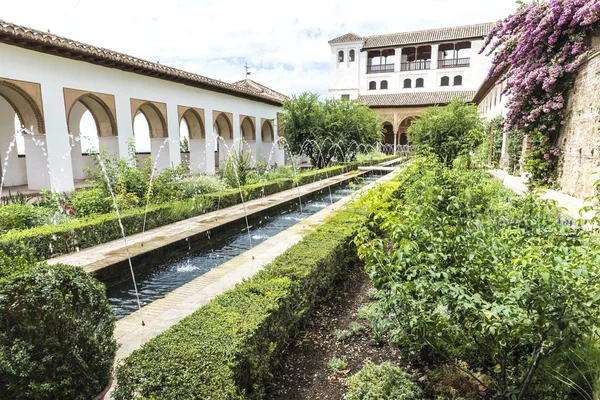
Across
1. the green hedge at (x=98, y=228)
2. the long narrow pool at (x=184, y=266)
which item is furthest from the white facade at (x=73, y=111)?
the long narrow pool at (x=184, y=266)

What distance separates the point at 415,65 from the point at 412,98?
4680 mm

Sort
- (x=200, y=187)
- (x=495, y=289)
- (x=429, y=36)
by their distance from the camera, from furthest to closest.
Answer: (x=429, y=36)
(x=200, y=187)
(x=495, y=289)

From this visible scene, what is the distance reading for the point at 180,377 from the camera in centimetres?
194

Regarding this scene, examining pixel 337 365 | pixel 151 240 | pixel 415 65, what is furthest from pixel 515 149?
pixel 415 65

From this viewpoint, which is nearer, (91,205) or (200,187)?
(91,205)

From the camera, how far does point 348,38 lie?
36.5 metres

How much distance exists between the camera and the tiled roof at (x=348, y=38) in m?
36.1

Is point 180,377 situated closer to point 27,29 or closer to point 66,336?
point 66,336

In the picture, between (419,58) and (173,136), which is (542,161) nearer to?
(173,136)

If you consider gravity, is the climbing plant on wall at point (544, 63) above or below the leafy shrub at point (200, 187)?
above

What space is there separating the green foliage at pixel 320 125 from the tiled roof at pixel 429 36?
17679 mm

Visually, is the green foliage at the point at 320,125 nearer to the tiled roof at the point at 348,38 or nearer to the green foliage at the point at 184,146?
the green foliage at the point at 184,146

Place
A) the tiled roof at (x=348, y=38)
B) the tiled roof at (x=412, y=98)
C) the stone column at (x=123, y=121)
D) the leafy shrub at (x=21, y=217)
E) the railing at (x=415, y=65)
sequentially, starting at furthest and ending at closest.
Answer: the tiled roof at (x=348, y=38) < the railing at (x=415, y=65) < the tiled roof at (x=412, y=98) < the stone column at (x=123, y=121) < the leafy shrub at (x=21, y=217)

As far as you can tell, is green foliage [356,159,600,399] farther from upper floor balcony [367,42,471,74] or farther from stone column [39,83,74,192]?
upper floor balcony [367,42,471,74]
